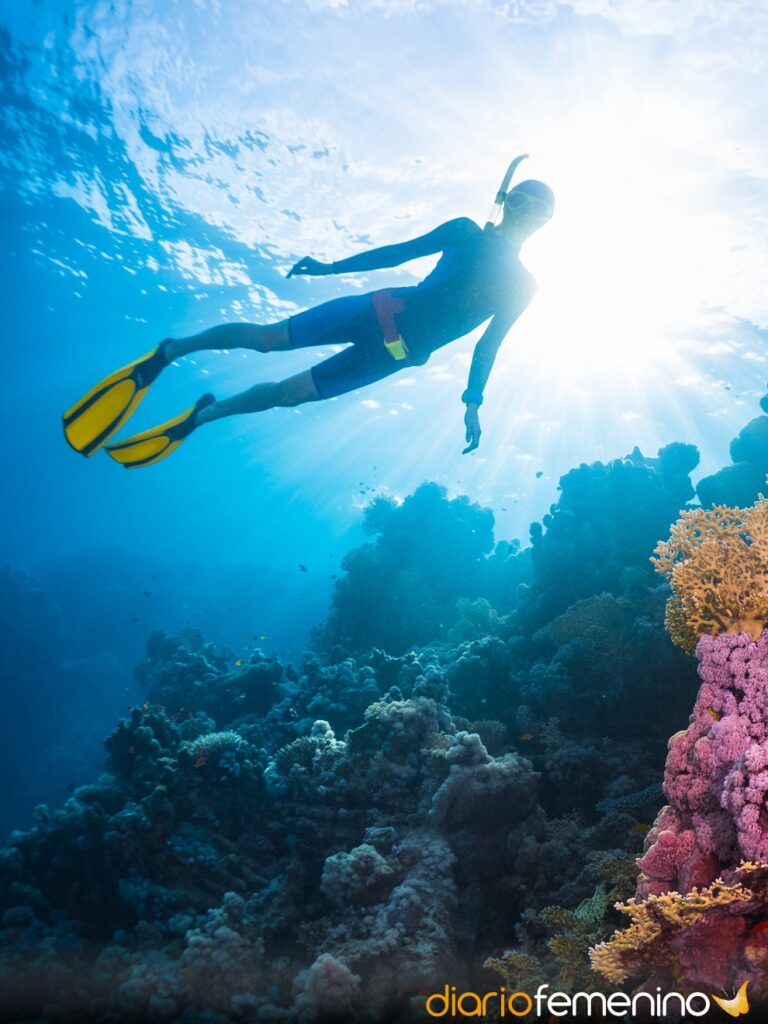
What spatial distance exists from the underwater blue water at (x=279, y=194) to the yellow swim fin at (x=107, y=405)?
9.74 metres

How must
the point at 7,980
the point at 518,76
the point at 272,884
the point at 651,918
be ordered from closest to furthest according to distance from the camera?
1. the point at 651,918
2. the point at 7,980
3. the point at 272,884
4. the point at 518,76

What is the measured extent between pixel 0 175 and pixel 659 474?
84.0ft

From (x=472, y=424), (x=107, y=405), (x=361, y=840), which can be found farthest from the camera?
(x=361, y=840)

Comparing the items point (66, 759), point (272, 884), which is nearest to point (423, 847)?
point (272, 884)

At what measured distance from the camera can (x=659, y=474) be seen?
1294 centimetres

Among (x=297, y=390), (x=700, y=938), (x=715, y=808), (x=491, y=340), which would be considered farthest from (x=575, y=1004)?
(x=491, y=340)

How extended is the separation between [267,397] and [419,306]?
5.56 ft

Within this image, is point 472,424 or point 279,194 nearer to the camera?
point 472,424

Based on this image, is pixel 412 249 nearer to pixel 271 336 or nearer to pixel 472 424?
pixel 271 336

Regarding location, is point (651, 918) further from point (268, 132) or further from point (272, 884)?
point (268, 132)

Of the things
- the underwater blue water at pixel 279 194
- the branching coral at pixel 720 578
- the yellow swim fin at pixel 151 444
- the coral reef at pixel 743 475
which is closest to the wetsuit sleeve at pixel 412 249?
the yellow swim fin at pixel 151 444

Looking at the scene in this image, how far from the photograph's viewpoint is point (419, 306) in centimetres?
466

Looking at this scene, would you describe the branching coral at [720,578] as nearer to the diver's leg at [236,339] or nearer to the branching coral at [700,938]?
the branching coral at [700,938]

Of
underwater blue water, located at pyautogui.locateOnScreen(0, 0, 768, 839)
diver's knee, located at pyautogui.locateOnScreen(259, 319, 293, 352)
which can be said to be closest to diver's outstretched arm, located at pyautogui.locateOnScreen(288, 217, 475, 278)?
diver's knee, located at pyautogui.locateOnScreen(259, 319, 293, 352)
